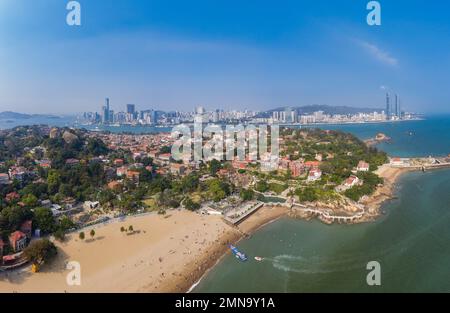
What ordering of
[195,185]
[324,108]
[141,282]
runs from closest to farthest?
1. [141,282]
2. [195,185]
3. [324,108]

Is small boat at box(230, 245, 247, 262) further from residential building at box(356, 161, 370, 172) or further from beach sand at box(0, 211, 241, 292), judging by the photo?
residential building at box(356, 161, 370, 172)

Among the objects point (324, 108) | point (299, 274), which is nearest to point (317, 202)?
point (299, 274)

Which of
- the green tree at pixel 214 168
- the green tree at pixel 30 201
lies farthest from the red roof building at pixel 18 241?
the green tree at pixel 214 168

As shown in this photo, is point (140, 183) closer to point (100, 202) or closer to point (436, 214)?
point (100, 202)

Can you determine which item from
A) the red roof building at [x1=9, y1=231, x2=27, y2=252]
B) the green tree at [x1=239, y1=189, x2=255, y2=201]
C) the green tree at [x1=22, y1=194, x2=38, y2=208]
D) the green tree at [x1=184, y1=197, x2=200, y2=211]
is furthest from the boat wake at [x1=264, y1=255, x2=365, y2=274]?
the green tree at [x1=22, y1=194, x2=38, y2=208]

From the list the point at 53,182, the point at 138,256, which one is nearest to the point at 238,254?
the point at 138,256

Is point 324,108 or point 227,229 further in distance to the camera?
point 324,108

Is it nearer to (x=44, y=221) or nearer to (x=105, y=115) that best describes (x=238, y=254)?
(x=44, y=221)

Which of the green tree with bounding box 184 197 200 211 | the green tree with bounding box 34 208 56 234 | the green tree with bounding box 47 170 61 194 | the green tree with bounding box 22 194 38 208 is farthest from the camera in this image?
the green tree with bounding box 47 170 61 194

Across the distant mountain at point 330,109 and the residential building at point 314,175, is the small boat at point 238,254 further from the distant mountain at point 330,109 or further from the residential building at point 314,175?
the distant mountain at point 330,109
